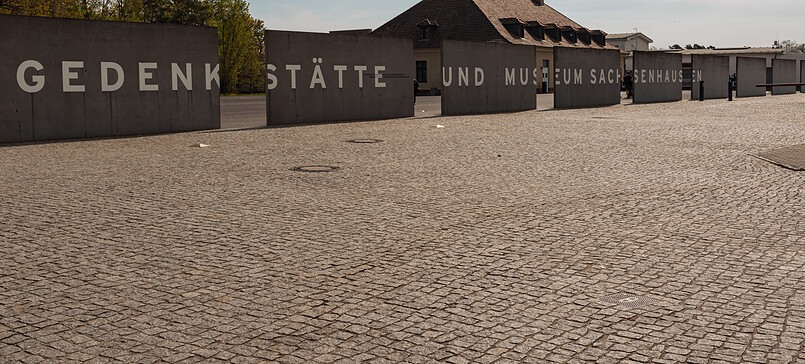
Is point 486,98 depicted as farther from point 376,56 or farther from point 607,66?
point 607,66

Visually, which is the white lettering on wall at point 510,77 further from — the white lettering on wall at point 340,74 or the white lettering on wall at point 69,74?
the white lettering on wall at point 69,74

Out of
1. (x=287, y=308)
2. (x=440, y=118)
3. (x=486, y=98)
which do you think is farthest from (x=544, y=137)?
(x=287, y=308)

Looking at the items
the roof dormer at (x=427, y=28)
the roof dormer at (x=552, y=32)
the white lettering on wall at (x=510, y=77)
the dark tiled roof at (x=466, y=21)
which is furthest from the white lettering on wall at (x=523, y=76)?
the roof dormer at (x=552, y=32)

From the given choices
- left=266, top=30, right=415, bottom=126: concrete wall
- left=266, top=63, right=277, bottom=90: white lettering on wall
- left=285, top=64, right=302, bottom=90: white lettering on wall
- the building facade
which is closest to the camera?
left=266, top=63, right=277, bottom=90: white lettering on wall

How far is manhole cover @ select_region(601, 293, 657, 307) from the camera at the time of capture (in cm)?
509

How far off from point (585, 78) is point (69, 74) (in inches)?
941

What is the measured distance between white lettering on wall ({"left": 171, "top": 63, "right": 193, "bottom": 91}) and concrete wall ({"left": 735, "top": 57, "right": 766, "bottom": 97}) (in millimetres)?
38342

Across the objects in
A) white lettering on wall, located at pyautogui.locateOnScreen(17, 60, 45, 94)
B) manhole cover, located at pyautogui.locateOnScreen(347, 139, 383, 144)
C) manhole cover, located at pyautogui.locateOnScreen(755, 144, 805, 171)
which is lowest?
manhole cover, located at pyautogui.locateOnScreen(755, 144, 805, 171)

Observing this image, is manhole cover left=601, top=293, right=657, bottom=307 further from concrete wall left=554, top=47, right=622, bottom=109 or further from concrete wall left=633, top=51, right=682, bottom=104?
concrete wall left=633, top=51, right=682, bottom=104

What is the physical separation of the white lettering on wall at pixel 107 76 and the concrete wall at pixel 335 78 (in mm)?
4406

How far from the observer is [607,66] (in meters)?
38.9

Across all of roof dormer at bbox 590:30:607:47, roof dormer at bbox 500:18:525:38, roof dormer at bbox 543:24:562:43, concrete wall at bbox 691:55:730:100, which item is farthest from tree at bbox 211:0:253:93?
concrete wall at bbox 691:55:730:100

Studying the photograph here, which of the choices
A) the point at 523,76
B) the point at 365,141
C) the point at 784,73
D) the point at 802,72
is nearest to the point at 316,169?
the point at 365,141

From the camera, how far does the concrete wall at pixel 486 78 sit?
28734mm
